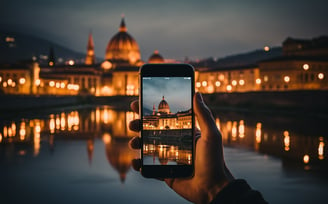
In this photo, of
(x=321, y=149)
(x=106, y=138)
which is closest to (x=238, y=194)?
(x=321, y=149)

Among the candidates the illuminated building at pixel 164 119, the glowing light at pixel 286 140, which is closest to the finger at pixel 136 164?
the illuminated building at pixel 164 119

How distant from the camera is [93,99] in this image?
248 feet

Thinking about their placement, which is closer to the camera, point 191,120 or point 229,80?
point 191,120

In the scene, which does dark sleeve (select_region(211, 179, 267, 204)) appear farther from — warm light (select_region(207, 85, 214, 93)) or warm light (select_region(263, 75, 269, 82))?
warm light (select_region(207, 85, 214, 93))

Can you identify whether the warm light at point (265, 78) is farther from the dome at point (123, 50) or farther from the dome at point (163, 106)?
the dome at point (163, 106)

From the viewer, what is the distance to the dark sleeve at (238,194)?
6.88 ft

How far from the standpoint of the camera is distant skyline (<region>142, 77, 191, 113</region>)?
10.1ft

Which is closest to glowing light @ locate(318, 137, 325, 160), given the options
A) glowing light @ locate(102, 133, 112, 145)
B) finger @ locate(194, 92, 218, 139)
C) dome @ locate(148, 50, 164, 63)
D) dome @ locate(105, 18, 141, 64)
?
glowing light @ locate(102, 133, 112, 145)

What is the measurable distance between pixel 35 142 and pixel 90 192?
10287mm

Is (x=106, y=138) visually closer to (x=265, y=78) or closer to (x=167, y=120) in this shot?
(x=167, y=120)

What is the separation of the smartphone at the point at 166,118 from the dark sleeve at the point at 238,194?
0.76 meters

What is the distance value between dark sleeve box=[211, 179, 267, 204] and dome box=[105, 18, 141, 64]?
116 m

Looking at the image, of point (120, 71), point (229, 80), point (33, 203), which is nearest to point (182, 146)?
point (33, 203)

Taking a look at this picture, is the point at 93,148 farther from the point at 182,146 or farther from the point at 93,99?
the point at 93,99
